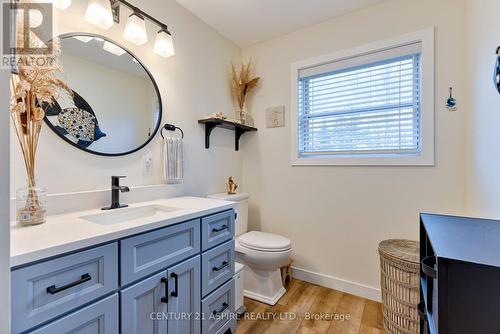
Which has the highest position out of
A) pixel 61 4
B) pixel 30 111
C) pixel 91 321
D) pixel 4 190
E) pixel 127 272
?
pixel 61 4

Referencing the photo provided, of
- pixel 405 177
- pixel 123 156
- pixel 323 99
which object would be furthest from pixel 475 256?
pixel 323 99

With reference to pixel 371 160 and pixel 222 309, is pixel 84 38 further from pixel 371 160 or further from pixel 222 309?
pixel 371 160

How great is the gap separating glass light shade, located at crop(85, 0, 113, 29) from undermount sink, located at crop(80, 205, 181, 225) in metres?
1.08

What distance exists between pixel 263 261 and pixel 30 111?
65.4 inches

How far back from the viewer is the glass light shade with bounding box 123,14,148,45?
57.3 inches

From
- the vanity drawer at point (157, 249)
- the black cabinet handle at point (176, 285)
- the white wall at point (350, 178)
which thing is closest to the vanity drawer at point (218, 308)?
the black cabinet handle at point (176, 285)

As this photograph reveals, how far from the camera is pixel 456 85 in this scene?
1.64m

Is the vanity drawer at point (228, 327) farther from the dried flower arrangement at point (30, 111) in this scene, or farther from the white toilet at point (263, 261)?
the dried flower arrangement at point (30, 111)

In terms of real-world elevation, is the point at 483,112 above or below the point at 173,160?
above

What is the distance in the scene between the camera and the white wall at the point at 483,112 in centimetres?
117

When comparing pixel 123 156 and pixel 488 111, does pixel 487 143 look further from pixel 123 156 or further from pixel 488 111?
pixel 123 156

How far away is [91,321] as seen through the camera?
83 centimetres

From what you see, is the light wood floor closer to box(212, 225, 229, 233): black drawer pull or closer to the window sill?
box(212, 225, 229, 233): black drawer pull

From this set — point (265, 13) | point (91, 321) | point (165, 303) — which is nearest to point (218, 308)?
point (165, 303)
